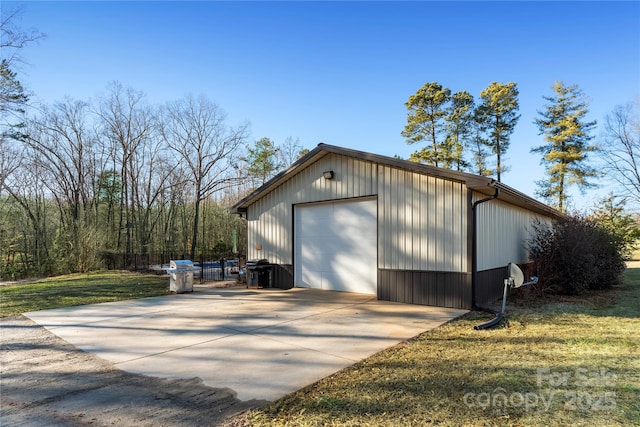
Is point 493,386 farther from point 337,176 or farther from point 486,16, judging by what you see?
point 486,16

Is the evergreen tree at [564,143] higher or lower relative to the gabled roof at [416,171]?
higher

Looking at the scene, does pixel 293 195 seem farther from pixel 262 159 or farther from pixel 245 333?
pixel 262 159

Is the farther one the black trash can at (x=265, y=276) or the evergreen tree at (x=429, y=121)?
the evergreen tree at (x=429, y=121)

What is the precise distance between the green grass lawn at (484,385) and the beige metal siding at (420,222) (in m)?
2.02

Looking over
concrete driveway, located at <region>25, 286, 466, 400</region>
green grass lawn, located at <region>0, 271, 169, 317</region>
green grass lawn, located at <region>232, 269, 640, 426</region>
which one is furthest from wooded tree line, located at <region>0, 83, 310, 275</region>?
green grass lawn, located at <region>232, 269, 640, 426</region>

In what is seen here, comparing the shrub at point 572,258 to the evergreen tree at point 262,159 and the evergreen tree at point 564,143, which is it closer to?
the evergreen tree at point 564,143

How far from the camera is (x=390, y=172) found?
7.51 meters

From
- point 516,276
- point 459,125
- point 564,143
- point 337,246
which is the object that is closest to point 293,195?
point 337,246

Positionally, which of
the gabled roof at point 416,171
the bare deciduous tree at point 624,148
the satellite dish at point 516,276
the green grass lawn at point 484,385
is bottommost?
the green grass lawn at point 484,385

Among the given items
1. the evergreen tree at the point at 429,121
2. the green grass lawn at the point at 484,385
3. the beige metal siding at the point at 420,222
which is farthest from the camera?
the evergreen tree at the point at 429,121

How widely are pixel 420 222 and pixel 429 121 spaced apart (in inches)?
749

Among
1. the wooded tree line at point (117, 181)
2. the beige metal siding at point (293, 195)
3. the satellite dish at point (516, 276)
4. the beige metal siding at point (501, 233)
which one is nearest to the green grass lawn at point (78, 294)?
the beige metal siding at point (293, 195)

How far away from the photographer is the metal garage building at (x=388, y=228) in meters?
6.57

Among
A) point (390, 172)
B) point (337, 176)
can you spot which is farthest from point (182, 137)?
point (390, 172)
